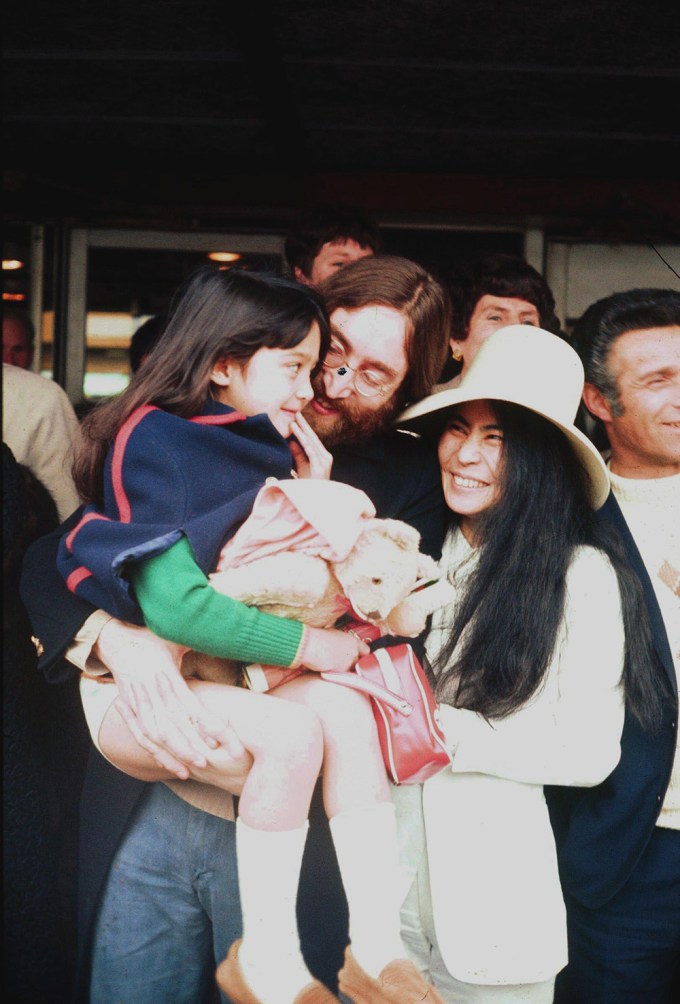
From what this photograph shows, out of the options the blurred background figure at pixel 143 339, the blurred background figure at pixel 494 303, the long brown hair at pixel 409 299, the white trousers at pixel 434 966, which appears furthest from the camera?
the blurred background figure at pixel 143 339

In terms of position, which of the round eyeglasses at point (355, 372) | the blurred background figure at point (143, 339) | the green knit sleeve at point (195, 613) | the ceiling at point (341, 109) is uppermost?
the ceiling at point (341, 109)

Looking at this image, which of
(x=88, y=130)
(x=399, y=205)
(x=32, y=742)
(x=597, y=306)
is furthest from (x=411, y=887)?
(x=399, y=205)

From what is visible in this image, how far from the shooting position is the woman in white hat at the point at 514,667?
2244 mm

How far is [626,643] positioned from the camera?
2389mm

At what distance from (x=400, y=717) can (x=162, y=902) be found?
73 cm

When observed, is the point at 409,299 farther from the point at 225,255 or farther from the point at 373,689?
the point at 225,255

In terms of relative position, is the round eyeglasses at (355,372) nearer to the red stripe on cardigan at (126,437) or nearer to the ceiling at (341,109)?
the red stripe on cardigan at (126,437)

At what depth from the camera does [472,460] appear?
7.90 feet

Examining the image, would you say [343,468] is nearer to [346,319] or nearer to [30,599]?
[346,319]

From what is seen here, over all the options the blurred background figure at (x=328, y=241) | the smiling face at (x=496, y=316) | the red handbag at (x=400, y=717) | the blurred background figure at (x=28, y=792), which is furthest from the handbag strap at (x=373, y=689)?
the blurred background figure at (x=328, y=241)

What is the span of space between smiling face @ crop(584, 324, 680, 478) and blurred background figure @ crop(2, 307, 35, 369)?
10.1 feet

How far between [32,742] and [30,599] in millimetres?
460

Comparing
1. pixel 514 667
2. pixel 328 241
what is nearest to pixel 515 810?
pixel 514 667

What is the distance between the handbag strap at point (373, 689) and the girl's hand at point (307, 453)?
439 mm
